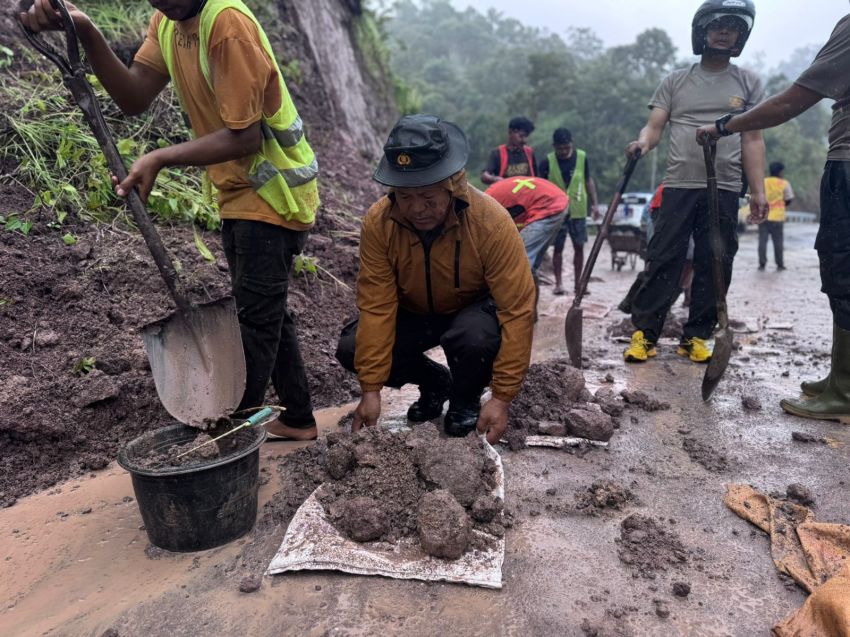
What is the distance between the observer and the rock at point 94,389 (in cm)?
293

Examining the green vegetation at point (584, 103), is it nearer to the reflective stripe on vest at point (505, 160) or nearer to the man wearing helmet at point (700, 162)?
the reflective stripe on vest at point (505, 160)

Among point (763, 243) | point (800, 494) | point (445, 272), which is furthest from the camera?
point (763, 243)

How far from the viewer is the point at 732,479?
2.58 m

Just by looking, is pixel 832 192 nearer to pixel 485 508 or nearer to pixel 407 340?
pixel 407 340

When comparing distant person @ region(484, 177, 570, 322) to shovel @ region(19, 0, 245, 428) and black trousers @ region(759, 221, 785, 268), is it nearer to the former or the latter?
shovel @ region(19, 0, 245, 428)

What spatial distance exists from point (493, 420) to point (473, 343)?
349 millimetres

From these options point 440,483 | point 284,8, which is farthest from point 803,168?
point 440,483

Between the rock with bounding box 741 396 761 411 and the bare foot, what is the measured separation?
231 cm

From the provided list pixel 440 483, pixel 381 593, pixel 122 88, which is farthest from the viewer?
pixel 122 88

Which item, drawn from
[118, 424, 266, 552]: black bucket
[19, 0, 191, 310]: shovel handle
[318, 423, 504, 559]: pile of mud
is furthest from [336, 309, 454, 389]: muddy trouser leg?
[19, 0, 191, 310]: shovel handle

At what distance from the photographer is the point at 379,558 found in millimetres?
2018

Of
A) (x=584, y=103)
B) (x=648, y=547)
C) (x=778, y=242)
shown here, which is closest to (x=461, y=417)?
(x=648, y=547)

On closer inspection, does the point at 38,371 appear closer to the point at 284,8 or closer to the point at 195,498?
the point at 195,498

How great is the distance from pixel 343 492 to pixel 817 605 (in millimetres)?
1495
